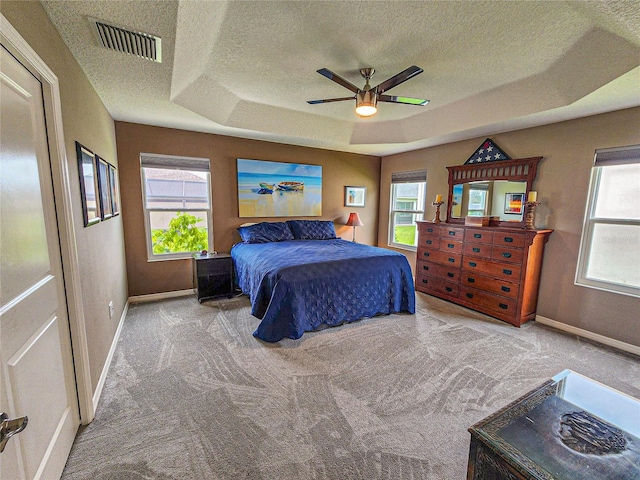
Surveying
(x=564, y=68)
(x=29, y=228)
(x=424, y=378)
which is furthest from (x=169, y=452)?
(x=564, y=68)

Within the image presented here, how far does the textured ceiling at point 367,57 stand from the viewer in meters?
1.66

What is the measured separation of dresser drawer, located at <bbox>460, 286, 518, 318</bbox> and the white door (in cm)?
396

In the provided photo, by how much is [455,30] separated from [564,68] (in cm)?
116

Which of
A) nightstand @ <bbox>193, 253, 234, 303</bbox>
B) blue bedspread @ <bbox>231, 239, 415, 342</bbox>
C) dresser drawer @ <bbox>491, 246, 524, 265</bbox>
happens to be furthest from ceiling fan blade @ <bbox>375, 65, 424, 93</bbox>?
nightstand @ <bbox>193, 253, 234, 303</bbox>

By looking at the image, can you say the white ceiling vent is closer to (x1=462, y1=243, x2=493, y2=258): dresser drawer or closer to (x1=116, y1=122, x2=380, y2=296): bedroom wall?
(x1=116, y1=122, x2=380, y2=296): bedroom wall

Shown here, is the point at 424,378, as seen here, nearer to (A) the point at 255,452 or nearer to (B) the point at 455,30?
(A) the point at 255,452

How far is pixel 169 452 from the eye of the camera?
1544mm

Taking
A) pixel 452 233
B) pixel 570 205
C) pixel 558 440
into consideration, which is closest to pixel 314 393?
pixel 558 440

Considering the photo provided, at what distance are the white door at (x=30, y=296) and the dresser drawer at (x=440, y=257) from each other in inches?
157

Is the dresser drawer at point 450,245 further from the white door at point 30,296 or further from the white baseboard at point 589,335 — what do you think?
the white door at point 30,296

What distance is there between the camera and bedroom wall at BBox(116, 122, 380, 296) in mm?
3631

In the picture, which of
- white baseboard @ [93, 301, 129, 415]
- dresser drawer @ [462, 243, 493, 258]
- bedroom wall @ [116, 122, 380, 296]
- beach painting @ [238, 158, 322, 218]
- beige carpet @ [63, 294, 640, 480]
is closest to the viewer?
beige carpet @ [63, 294, 640, 480]

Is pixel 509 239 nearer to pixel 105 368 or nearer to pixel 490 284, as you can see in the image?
pixel 490 284

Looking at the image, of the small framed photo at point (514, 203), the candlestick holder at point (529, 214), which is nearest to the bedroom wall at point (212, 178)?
the small framed photo at point (514, 203)
